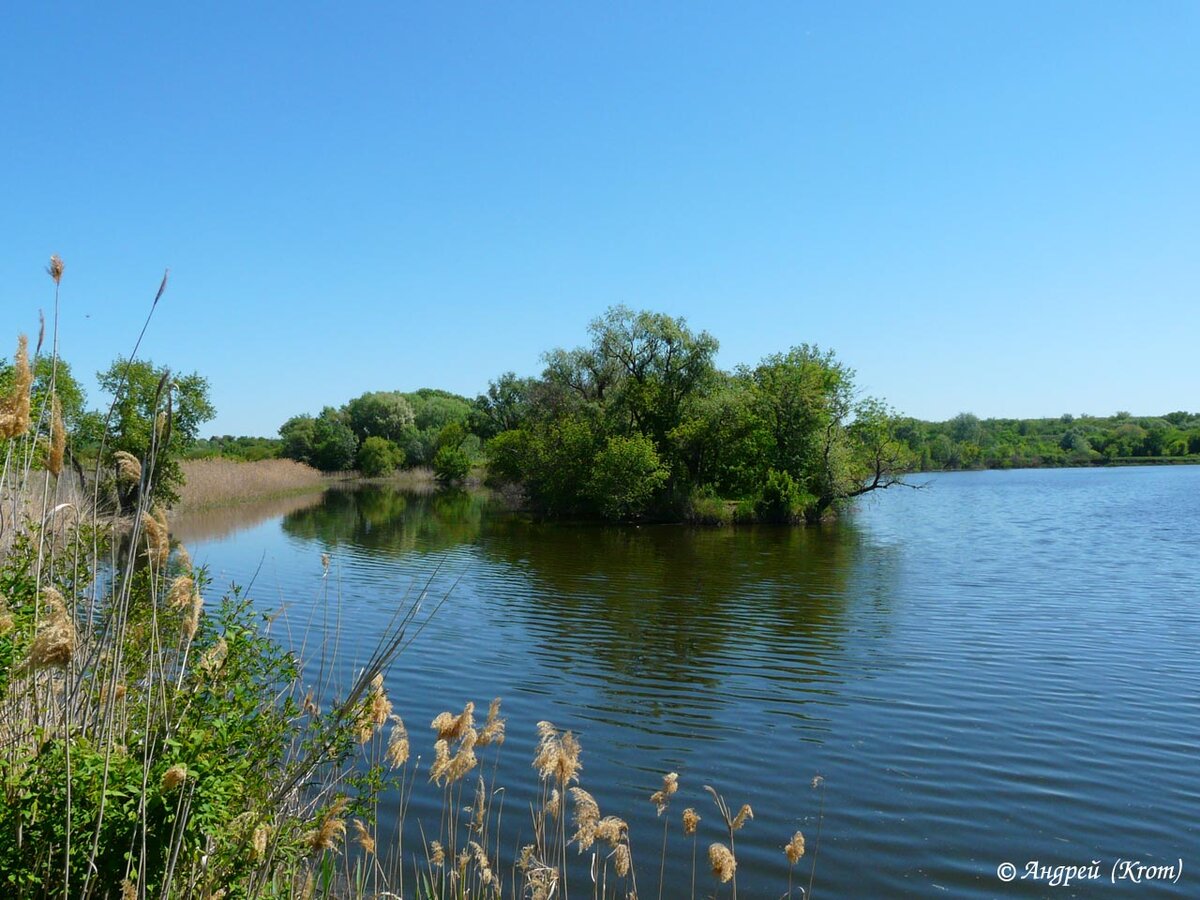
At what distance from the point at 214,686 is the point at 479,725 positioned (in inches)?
201

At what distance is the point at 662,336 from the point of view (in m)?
40.6

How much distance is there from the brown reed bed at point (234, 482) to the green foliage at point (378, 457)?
16010 mm

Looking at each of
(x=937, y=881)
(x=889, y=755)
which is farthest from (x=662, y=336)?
(x=937, y=881)

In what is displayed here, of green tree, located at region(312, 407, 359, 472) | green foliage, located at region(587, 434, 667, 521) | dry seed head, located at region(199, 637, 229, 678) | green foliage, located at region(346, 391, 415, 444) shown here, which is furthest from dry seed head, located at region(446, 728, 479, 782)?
green foliage, located at region(346, 391, 415, 444)

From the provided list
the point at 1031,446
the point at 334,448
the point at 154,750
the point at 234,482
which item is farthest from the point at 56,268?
the point at 1031,446

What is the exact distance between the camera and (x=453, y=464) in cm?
6944

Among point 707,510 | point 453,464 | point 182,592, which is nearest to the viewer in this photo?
point 182,592

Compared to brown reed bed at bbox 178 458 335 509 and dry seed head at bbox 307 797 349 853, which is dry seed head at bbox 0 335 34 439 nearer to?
dry seed head at bbox 307 797 349 853

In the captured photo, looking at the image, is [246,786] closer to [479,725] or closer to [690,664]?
[479,725]

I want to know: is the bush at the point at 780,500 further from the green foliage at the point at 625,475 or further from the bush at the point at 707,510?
the green foliage at the point at 625,475

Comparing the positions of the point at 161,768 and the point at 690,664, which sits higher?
the point at 161,768

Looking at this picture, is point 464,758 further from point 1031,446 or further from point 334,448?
point 1031,446

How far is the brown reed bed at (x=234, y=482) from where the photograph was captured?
40.0 metres

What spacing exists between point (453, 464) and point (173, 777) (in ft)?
220
